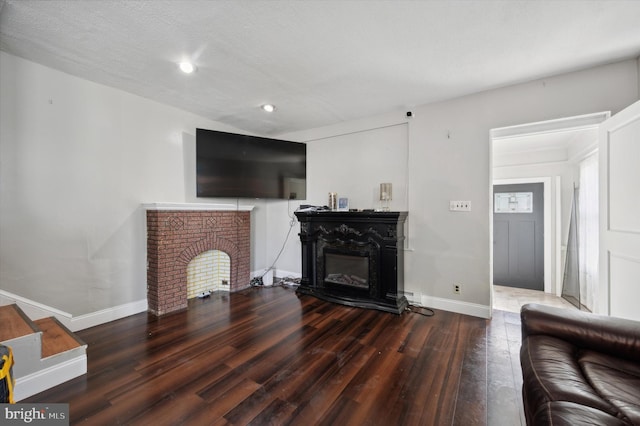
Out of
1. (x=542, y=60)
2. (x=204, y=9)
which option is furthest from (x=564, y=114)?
(x=204, y=9)

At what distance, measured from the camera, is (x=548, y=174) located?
4020 millimetres

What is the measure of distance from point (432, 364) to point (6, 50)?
433 cm

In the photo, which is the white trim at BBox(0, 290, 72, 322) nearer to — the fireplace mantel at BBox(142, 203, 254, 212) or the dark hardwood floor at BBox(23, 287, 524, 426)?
the dark hardwood floor at BBox(23, 287, 524, 426)

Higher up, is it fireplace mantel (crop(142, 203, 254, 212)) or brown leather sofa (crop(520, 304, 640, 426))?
fireplace mantel (crop(142, 203, 254, 212))

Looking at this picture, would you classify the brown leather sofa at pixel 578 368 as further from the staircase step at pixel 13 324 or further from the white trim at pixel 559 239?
the white trim at pixel 559 239

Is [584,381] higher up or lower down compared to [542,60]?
lower down

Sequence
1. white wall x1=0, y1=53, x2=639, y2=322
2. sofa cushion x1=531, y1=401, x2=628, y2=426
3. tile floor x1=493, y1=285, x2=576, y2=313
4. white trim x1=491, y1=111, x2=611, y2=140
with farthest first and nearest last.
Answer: tile floor x1=493, y1=285, x2=576, y2=313, white trim x1=491, y1=111, x2=611, y2=140, white wall x1=0, y1=53, x2=639, y2=322, sofa cushion x1=531, y1=401, x2=628, y2=426

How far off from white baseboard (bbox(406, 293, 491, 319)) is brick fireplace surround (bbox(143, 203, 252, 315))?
271 cm

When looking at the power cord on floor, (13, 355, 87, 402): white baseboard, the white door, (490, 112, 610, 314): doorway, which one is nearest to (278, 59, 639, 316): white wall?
the power cord on floor

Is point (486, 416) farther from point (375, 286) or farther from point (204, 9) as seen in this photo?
point (204, 9)

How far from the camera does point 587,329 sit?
141cm

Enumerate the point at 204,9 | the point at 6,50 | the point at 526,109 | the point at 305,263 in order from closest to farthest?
the point at 204,9 → the point at 6,50 → the point at 526,109 → the point at 305,263

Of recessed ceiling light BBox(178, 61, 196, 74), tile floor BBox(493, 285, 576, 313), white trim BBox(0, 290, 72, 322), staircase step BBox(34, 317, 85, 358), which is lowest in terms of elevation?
tile floor BBox(493, 285, 576, 313)

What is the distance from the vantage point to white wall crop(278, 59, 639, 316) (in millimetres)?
2537
